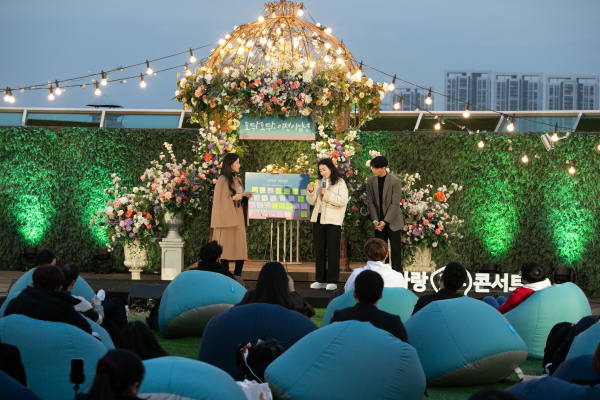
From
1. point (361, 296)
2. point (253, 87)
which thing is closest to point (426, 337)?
point (361, 296)

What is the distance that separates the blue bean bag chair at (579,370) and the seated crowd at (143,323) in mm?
387

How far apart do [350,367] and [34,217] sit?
800 centimetres

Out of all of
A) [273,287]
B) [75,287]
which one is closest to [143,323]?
[273,287]

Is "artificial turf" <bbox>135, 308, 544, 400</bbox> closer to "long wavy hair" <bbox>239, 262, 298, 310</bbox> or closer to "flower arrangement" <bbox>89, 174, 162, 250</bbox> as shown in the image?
"long wavy hair" <bbox>239, 262, 298, 310</bbox>

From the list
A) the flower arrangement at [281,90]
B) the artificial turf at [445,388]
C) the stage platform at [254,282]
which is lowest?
the artificial turf at [445,388]

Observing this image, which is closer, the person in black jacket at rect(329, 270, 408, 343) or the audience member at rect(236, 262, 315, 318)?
the person in black jacket at rect(329, 270, 408, 343)

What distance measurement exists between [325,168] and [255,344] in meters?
4.23

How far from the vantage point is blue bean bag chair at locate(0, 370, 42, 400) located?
2.66 meters

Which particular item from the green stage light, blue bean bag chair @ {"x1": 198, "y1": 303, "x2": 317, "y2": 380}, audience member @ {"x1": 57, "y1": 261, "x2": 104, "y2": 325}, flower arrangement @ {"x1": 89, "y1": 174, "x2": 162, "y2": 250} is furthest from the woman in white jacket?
the green stage light

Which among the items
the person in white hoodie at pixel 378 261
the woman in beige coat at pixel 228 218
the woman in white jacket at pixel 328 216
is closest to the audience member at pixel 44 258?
the person in white hoodie at pixel 378 261

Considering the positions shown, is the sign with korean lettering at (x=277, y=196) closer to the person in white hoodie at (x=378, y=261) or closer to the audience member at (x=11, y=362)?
the person in white hoodie at (x=378, y=261)

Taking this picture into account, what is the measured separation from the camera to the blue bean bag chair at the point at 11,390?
266 cm

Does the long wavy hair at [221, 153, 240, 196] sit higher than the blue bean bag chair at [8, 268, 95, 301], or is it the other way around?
the long wavy hair at [221, 153, 240, 196]

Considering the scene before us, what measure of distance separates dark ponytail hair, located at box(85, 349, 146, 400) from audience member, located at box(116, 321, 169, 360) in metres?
0.83
